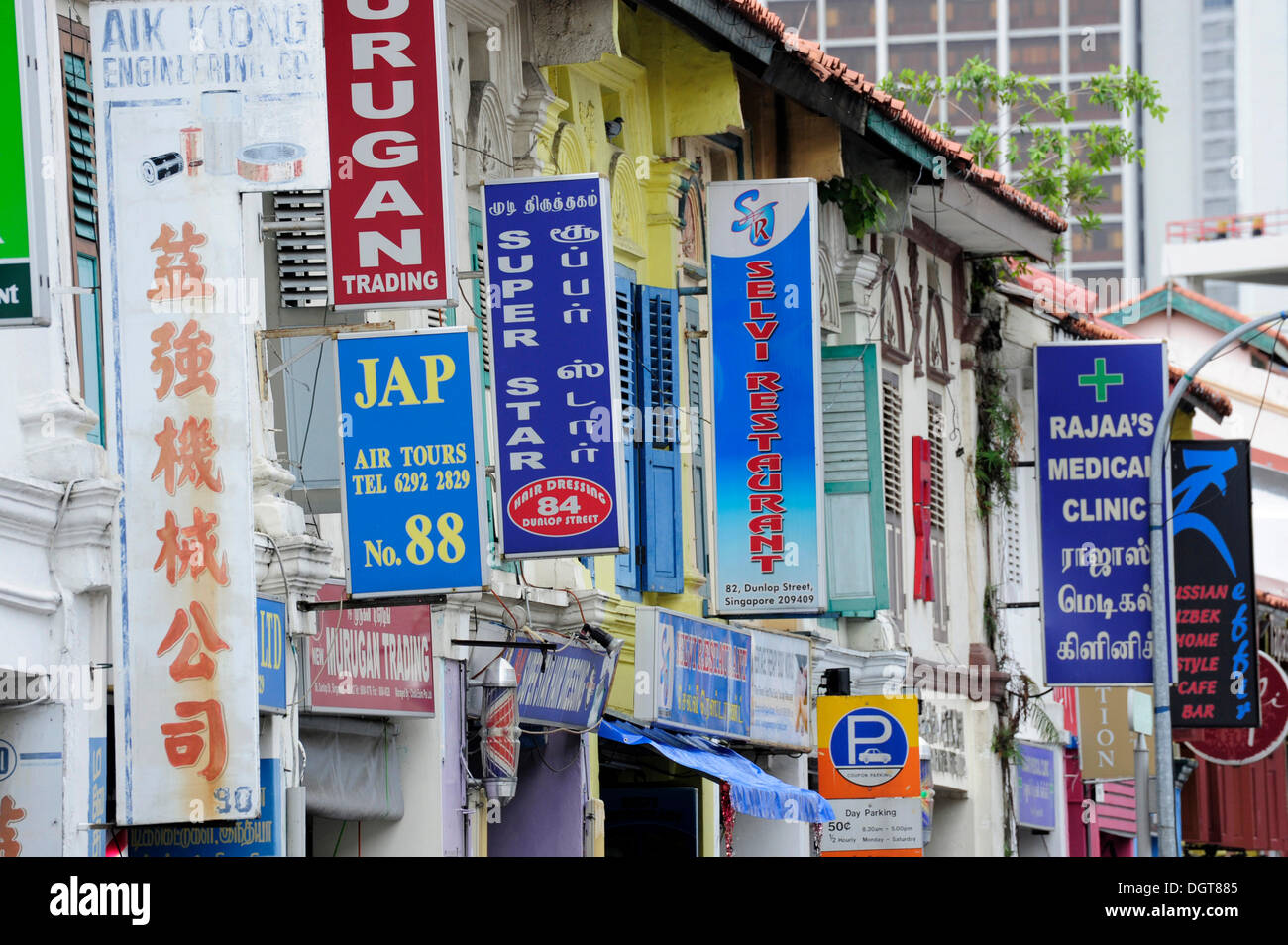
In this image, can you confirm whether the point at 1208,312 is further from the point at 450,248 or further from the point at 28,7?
the point at 28,7

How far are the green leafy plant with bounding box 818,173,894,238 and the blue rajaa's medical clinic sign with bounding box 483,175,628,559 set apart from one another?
24.1 ft

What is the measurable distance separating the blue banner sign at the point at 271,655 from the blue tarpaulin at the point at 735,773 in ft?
15.2

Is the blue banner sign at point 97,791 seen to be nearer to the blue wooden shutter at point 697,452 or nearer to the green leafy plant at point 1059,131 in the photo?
the blue wooden shutter at point 697,452

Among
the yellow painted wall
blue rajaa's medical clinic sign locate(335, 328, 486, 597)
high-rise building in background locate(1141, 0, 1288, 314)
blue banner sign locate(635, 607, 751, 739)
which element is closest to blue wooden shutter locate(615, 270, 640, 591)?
the yellow painted wall

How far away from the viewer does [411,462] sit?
1185 centimetres

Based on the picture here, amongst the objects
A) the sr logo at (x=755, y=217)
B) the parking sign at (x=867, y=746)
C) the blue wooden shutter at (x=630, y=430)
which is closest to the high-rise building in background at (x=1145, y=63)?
the parking sign at (x=867, y=746)

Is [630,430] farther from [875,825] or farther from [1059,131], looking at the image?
[1059,131]

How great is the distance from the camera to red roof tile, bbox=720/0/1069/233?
17.5m

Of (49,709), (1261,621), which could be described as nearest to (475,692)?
(49,709)

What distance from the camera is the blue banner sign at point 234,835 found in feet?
36.3

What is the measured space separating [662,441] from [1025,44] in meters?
98.6

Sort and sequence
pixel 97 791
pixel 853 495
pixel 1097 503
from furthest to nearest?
pixel 1097 503 → pixel 853 495 → pixel 97 791

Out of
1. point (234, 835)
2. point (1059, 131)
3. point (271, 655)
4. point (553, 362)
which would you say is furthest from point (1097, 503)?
point (234, 835)

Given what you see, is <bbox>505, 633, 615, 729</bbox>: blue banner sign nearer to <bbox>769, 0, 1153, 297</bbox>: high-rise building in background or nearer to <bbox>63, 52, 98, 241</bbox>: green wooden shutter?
<bbox>63, 52, 98, 241</bbox>: green wooden shutter
